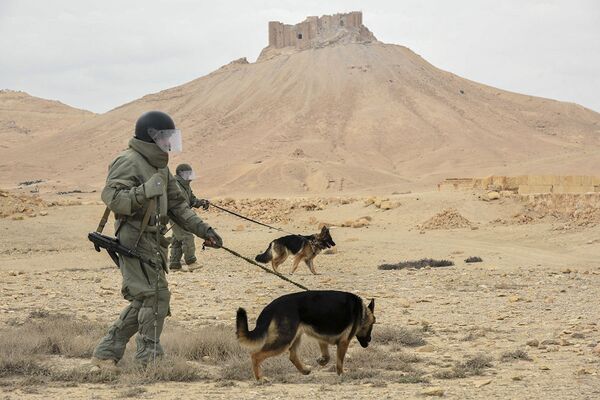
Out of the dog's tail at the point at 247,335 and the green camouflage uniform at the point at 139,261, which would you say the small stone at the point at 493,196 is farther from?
the dog's tail at the point at 247,335

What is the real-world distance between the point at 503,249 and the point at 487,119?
84464mm

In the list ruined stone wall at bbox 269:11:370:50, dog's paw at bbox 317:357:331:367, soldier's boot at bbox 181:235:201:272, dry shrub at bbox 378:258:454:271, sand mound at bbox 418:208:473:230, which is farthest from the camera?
ruined stone wall at bbox 269:11:370:50

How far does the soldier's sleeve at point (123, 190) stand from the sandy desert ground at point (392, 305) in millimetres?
1506

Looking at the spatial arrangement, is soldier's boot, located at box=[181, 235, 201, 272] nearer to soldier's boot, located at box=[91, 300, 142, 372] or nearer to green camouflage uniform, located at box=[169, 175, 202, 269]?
green camouflage uniform, located at box=[169, 175, 202, 269]

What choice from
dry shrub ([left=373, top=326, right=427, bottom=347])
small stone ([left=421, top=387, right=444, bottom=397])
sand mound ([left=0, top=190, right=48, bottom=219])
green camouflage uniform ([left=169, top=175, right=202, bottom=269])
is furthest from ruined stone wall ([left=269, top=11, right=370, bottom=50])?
small stone ([left=421, top=387, right=444, bottom=397])

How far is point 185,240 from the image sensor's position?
1538 centimetres

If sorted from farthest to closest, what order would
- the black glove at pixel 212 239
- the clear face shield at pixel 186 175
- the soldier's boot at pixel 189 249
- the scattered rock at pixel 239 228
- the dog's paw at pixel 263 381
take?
the scattered rock at pixel 239 228 < the clear face shield at pixel 186 175 < the soldier's boot at pixel 189 249 < the black glove at pixel 212 239 < the dog's paw at pixel 263 381

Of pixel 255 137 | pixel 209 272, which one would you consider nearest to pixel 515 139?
pixel 255 137

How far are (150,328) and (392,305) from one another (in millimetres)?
5829

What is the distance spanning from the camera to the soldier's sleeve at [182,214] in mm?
7891

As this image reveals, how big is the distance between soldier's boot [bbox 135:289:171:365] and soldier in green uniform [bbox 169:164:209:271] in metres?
7.15

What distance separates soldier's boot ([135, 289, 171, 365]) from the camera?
24.5 ft

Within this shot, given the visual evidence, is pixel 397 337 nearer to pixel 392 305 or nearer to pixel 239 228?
pixel 392 305

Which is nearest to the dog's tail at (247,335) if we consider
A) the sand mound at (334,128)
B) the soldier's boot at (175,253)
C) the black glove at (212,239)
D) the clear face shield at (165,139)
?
the black glove at (212,239)
